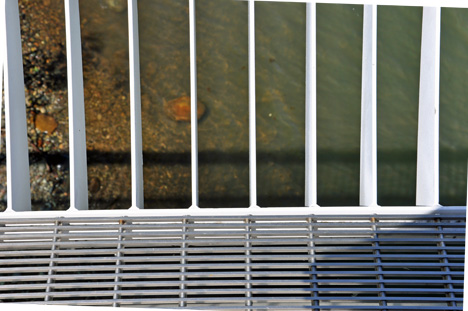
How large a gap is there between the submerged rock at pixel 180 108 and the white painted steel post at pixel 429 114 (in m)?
3.78

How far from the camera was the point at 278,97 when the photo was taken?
789 cm

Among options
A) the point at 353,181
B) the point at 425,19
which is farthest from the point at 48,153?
the point at 425,19

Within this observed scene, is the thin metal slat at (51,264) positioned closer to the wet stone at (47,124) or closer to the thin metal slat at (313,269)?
the wet stone at (47,124)

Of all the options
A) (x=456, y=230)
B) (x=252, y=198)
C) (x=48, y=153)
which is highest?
(x=48, y=153)

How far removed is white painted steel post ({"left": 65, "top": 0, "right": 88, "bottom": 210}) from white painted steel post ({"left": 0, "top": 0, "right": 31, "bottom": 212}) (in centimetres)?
65

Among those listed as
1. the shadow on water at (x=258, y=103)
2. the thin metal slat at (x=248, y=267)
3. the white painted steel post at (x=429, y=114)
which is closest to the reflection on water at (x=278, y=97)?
the shadow on water at (x=258, y=103)

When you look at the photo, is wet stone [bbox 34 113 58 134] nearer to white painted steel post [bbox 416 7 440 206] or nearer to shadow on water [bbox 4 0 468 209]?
shadow on water [bbox 4 0 468 209]

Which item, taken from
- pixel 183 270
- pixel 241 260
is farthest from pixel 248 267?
pixel 183 270

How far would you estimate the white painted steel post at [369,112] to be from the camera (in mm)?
5812

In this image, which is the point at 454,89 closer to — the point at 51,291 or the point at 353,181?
the point at 353,181

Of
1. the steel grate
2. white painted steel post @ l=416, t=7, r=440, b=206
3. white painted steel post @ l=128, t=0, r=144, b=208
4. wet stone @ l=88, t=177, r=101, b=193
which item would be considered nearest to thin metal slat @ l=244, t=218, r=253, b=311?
the steel grate

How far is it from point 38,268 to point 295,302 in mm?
3191

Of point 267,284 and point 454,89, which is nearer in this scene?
point 267,284

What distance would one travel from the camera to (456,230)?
5.45 metres
